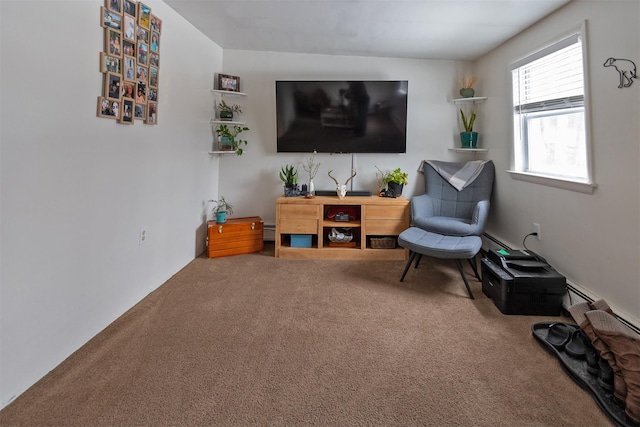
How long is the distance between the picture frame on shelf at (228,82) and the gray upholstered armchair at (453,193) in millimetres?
2325

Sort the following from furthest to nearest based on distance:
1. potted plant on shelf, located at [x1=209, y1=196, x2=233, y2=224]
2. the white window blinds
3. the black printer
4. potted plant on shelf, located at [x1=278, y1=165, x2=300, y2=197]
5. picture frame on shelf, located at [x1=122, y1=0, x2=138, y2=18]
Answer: potted plant on shelf, located at [x1=209, y1=196, x2=233, y2=224] < potted plant on shelf, located at [x1=278, y1=165, x2=300, y2=197] < the white window blinds < the black printer < picture frame on shelf, located at [x1=122, y1=0, x2=138, y2=18]

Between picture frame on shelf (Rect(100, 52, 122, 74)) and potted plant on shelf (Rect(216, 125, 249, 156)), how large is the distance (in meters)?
1.50

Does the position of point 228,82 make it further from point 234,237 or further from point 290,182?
point 234,237

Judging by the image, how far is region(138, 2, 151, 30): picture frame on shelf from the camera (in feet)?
6.55

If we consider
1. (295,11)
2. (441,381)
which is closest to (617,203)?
(441,381)

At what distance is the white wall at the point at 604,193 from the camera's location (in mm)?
1663

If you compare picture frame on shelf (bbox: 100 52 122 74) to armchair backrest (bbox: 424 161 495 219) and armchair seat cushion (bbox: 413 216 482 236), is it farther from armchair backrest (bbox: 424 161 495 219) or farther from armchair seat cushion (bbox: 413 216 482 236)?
armchair backrest (bbox: 424 161 495 219)

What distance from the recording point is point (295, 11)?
2377 millimetres

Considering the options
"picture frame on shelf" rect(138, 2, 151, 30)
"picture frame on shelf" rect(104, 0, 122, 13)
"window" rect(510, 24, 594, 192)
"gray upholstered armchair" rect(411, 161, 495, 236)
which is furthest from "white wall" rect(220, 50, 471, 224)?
"picture frame on shelf" rect(104, 0, 122, 13)

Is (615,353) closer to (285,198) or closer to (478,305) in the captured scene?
(478,305)

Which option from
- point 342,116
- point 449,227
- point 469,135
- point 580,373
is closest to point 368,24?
point 342,116

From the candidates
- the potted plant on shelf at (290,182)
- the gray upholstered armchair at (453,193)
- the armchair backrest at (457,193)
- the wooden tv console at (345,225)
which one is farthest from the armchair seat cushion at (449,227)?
the potted plant on shelf at (290,182)

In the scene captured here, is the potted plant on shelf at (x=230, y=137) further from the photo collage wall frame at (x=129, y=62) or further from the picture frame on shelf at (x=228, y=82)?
the photo collage wall frame at (x=129, y=62)

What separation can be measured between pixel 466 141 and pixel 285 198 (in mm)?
2132
